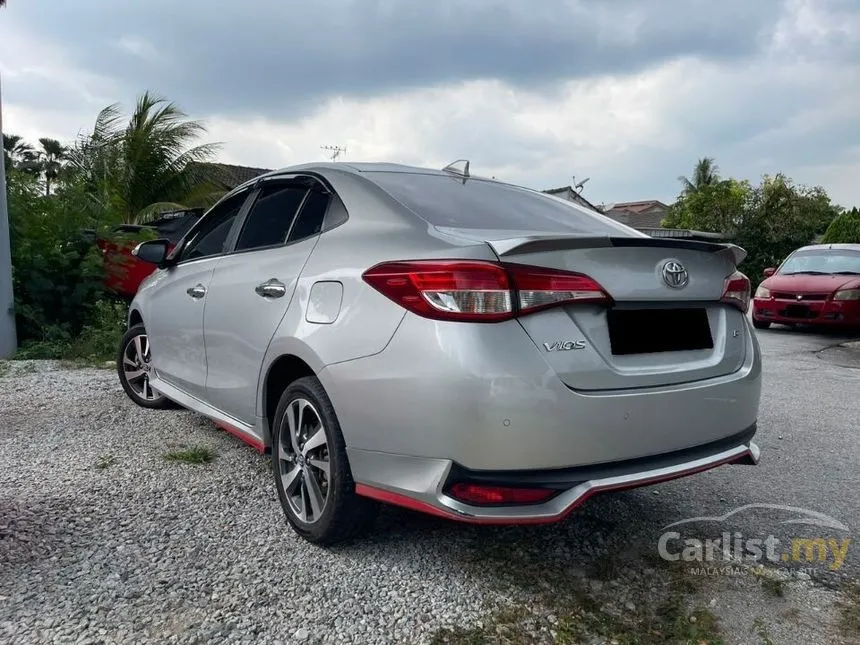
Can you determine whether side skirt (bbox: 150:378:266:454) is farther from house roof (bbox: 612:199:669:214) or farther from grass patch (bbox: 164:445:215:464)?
house roof (bbox: 612:199:669:214)

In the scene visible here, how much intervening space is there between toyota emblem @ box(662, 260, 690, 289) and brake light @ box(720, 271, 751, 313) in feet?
0.90

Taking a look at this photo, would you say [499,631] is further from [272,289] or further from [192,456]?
[192,456]

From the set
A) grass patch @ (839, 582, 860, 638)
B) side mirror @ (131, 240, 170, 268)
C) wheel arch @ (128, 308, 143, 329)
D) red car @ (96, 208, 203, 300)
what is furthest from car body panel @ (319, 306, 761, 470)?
red car @ (96, 208, 203, 300)

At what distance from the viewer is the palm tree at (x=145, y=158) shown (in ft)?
58.7

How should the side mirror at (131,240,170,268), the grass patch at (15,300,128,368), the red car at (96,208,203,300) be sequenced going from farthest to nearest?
the red car at (96,208,203,300)
the grass patch at (15,300,128,368)
the side mirror at (131,240,170,268)

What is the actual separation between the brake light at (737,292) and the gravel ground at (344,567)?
41.0 inches

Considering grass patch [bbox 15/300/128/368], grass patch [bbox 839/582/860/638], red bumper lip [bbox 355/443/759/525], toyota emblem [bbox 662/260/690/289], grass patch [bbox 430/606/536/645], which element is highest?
toyota emblem [bbox 662/260/690/289]

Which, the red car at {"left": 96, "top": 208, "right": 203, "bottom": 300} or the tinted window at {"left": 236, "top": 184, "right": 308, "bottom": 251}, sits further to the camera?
the red car at {"left": 96, "top": 208, "right": 203, "bottom": 300}

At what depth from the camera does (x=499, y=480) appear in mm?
2273

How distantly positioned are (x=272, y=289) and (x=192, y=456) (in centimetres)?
140

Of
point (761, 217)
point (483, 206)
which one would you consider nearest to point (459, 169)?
point (483, 206)

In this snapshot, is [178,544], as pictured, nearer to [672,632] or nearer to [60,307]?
[672,632]

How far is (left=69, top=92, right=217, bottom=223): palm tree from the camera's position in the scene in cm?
1791

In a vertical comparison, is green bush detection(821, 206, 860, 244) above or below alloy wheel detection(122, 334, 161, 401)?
above
